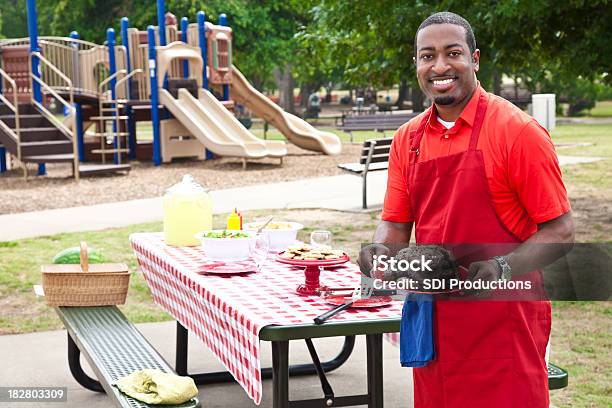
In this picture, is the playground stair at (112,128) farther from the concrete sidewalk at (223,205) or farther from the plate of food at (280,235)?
the plate of food at (280,235)

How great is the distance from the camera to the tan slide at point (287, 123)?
73.9 feet

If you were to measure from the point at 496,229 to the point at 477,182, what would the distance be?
134 mm

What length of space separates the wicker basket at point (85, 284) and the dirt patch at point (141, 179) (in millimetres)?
8190

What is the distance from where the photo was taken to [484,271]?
243 cm

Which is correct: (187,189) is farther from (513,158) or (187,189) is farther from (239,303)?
(513,158)

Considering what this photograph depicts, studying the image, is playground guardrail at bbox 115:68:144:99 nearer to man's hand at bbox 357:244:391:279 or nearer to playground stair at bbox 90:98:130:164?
playground stair at bbox 90:98:130:164

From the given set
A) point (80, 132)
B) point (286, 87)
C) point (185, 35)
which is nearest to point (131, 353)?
point (80, 132)

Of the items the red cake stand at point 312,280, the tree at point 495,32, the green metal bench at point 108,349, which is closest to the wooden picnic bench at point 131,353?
the green metal bench at point 108,349

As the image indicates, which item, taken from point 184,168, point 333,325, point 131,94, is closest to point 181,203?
point 333,325

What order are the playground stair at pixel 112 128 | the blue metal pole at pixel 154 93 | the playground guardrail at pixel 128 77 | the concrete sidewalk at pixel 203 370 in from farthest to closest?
the blue metal pole at pixel 154 93, the playground guardrail at pixel 128 77, the playground stair at pixel 112 128, the concrete sidewalk at pixel 203 370

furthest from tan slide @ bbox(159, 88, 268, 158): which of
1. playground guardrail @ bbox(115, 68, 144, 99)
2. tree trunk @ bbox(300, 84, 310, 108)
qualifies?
tree trunk @ bbox(300, 84, 310, 108)

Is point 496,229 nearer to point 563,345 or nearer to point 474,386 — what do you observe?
point 474,386

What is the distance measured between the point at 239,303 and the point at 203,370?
2115 mm

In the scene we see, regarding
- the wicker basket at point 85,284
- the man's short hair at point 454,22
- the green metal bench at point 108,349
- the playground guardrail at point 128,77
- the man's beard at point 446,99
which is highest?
the playground guardrail at point 128,77
